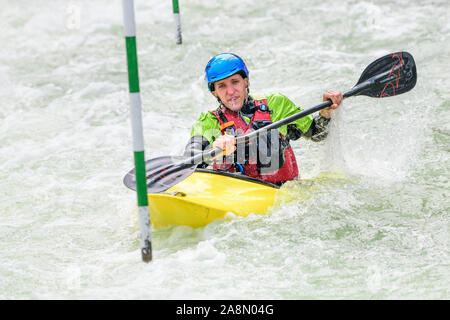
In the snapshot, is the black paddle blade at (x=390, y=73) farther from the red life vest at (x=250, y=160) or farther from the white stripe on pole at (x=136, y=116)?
the white stripe on pole at (x=136, y=116)

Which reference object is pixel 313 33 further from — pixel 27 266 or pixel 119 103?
pixel 27 266

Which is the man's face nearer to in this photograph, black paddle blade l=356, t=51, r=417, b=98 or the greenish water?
the greenish water

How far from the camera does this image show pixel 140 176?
10.1 feet

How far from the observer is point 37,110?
23.4 ft

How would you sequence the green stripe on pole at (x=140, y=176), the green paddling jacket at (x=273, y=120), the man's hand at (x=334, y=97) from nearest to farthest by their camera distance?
1. the green stripe on pole at (x=140, y=176)
2. the green paddling jacket at (x=273, y=120)
3. the man's hand at (x=334, y=97)

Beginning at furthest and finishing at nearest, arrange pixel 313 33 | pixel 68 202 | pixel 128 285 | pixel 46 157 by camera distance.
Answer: pixel 313 33 → pixel 46 157 → pixel 68 202 → pixel 128 285

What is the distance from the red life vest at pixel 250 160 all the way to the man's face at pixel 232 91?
5 centimetres

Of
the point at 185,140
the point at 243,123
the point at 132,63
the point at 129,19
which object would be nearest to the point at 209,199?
the point at 243,123

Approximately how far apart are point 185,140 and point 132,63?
3.10m

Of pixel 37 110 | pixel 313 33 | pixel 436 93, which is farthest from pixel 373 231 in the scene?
pixel 313 33

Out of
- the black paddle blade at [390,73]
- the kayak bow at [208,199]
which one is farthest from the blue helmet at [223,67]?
the black paddle blade at [390,73]

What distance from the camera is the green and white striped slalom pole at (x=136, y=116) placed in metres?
2.94

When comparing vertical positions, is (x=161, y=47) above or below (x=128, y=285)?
above
